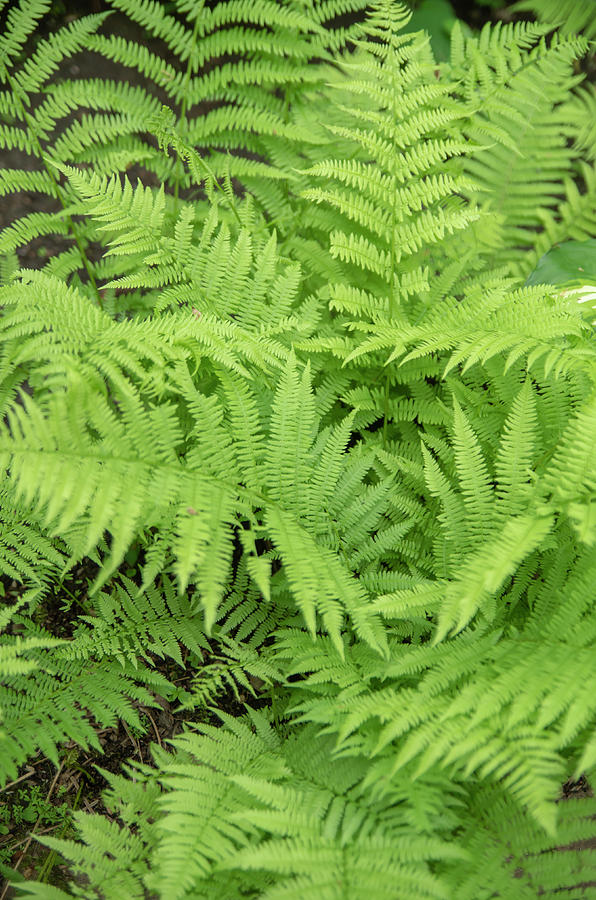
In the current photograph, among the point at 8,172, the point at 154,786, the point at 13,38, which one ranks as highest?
the point at 13,38

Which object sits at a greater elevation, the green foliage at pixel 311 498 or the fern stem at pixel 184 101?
the fern stem at pixel 184 101

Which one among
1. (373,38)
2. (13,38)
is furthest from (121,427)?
(373,38)

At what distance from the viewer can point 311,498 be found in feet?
7.32

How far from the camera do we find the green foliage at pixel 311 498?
1698 mm

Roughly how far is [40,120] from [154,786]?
114 inches

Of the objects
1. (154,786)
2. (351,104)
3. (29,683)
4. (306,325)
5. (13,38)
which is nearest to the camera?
(154,786)

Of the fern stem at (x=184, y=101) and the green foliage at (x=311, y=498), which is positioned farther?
the fern stem at (x=184, y=101)

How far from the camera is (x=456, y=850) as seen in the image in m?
1.59

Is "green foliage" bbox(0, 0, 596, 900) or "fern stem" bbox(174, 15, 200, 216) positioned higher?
"fern stem" bbox(174, 15, 200, 216)

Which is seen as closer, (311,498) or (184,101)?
(311,498)

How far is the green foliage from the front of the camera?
5.57ft

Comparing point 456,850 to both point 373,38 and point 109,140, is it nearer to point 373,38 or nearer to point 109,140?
point 109,140

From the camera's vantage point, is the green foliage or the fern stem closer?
the green foliage

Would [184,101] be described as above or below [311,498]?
above
